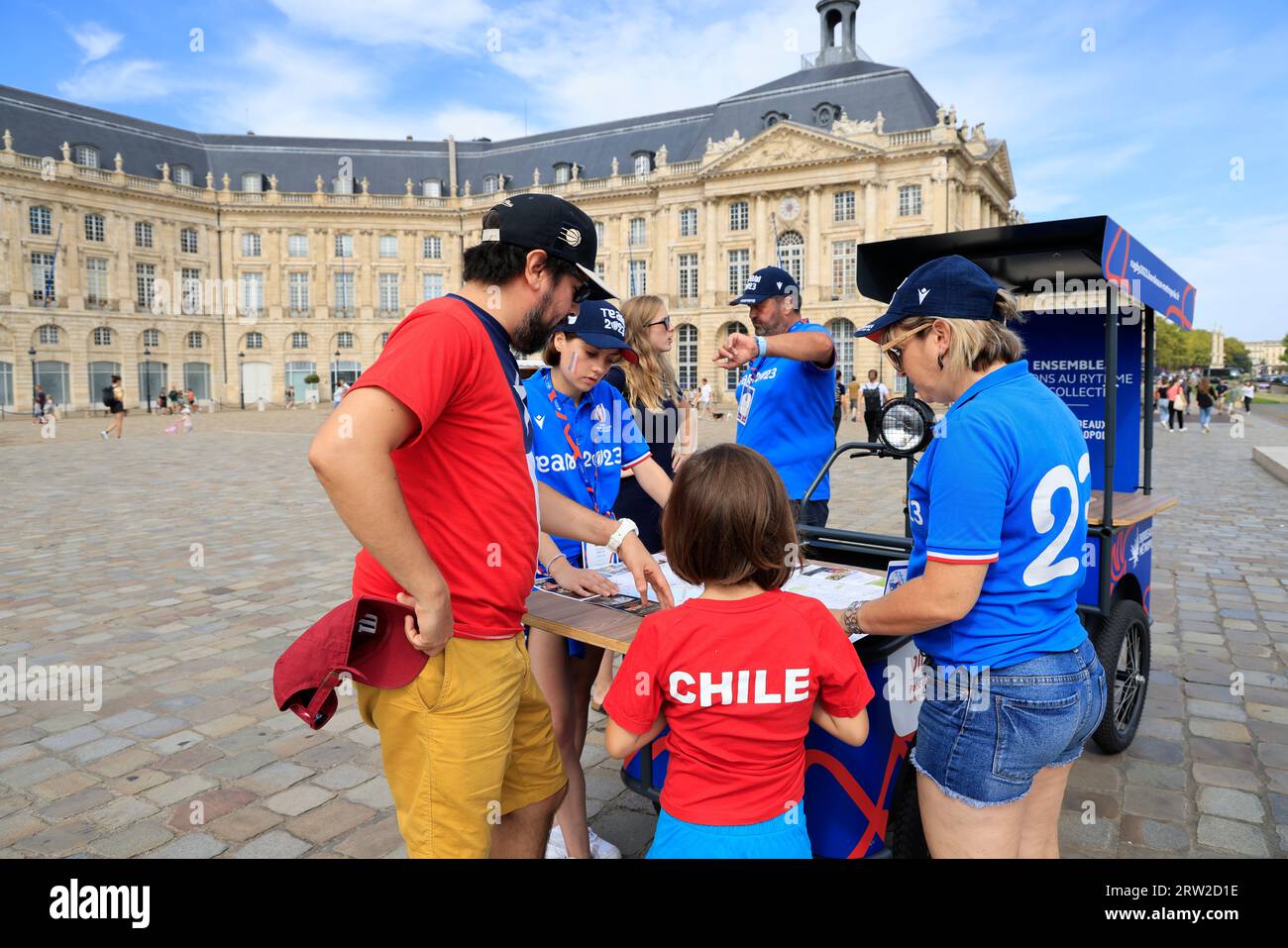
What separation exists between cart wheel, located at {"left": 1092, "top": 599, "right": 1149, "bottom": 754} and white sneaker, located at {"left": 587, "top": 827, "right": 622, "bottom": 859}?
2.27m

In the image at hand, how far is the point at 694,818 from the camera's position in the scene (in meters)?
1.93

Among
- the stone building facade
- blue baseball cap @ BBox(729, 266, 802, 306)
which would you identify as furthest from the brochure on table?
the stone building facade

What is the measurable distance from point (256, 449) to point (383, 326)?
46655 mm

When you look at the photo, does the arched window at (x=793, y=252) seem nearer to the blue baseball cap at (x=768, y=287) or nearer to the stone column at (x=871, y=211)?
the stone column at (x=871, y=211)

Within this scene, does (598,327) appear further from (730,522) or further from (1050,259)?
(1050,259)

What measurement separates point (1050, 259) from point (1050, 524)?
108 inches

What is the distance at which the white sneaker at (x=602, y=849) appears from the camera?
331cm

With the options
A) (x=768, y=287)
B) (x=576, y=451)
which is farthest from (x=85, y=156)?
(x=576, y=451)

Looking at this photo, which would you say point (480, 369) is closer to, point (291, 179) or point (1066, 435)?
point (1066, 435)

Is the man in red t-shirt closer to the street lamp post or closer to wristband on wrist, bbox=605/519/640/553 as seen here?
wristband on wrist, bbox=605/519/640/553

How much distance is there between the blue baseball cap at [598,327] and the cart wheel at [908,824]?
1.83 m

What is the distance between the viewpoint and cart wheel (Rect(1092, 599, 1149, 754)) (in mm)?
3877

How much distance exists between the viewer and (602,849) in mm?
3357

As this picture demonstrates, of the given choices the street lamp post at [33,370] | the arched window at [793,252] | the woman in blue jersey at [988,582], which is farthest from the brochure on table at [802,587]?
the street lamp post at [33,370]
